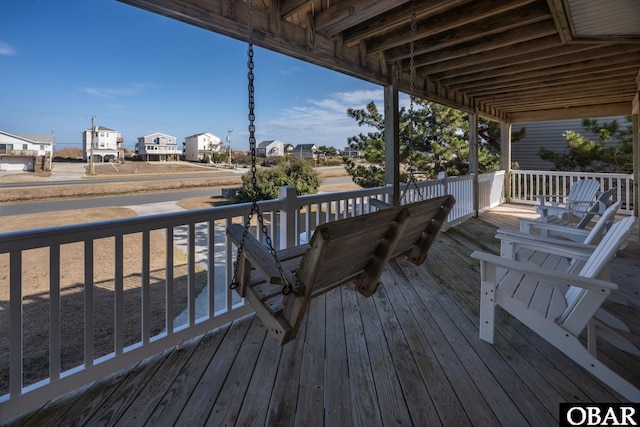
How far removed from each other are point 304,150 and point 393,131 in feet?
22.0

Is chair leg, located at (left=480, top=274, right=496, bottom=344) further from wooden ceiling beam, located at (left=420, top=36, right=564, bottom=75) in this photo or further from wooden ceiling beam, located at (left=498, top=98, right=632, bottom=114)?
wooden ceiling beam, located at (left=498, top=98, right=632, bottom=114)

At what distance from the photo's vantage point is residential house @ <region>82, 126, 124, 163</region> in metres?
6.35

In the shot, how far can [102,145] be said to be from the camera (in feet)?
22.1

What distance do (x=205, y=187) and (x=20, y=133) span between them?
4.65 m

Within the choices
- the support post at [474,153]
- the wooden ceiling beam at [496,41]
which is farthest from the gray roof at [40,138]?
the support post at [474,153]

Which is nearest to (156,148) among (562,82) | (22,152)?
(22,152)

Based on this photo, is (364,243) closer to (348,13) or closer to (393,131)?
(348,13)

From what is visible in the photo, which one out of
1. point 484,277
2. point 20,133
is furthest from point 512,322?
point 20,133

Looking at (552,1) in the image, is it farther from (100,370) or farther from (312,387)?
(100,370)

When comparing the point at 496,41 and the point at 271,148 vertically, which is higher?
the point at 496,41

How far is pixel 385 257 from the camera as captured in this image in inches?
67.9

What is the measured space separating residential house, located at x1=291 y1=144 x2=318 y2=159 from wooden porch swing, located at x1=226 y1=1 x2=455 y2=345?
845cm

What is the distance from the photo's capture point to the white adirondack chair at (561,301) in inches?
61.2

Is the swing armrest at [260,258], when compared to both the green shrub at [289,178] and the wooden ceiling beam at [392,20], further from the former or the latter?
the green shrub at [289,178]
